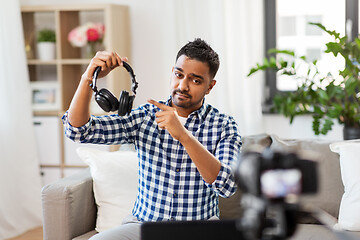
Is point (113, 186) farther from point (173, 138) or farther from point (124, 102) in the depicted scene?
point (124, 102)

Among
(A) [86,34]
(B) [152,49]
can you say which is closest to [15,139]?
(A) [86,34]

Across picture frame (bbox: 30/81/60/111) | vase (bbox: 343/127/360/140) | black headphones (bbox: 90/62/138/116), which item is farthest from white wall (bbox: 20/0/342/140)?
black headphones (bbox: 90/62/138/116)

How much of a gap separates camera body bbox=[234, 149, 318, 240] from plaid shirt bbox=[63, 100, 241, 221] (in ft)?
3.34

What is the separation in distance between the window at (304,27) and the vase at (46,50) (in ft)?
4.64

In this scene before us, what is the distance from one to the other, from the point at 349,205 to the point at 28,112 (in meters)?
2.15

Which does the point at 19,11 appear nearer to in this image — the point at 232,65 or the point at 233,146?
the point at 232,65

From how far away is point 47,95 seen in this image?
3.58 meters

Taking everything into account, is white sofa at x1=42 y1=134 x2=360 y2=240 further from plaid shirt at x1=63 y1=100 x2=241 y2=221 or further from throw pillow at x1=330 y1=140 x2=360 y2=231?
plaid shirt at x1=63 y1=100 x2=241 y2=221

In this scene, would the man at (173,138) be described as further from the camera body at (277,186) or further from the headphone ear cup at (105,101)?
the camera body at (277,186)

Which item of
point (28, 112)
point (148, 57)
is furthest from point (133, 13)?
point (28, 112)

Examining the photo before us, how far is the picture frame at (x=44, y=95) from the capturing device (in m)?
3.57

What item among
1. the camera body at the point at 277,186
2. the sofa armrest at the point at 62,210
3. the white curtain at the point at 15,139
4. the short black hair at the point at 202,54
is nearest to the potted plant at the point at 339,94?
the short black hair at the point at 202,54

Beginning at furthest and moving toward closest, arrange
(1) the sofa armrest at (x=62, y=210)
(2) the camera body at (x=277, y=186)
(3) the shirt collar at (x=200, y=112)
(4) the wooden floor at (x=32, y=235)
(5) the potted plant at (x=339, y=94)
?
(4) the wooden floor at (x=32, y=235)
(5) the potted plant at (x=339, y=94)
(1) the sofa armrest at (x=62, y=210)
(3) the shirt collar at (x=200, y=112)
(2) the camera body at (x=277, y=186)

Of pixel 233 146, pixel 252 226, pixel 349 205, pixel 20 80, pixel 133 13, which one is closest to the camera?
pixel 252 226
